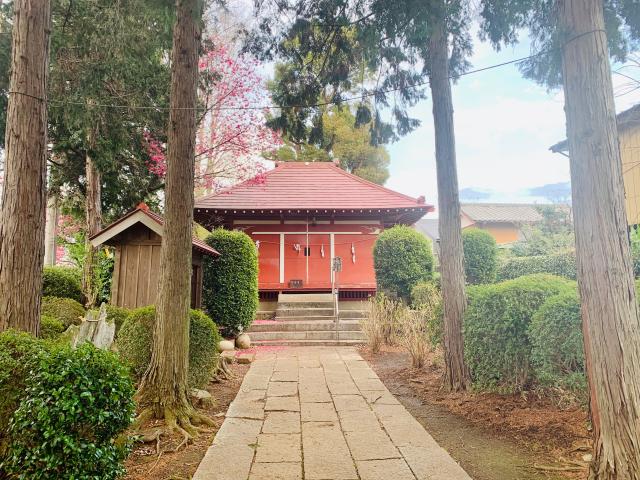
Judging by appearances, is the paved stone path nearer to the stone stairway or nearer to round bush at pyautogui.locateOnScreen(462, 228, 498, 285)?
the stone stairway

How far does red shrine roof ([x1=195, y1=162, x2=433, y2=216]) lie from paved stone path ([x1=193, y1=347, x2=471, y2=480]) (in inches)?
280

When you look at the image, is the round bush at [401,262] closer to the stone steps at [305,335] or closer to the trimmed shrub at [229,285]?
the stone steps at [305,335]

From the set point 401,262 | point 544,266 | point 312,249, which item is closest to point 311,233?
point 312,249

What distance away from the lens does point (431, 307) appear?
23.5 feet

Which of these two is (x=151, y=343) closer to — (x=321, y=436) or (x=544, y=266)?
(x=321, y=436)

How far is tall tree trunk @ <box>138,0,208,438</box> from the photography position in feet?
12.4

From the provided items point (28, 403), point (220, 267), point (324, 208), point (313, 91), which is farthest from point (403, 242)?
point (28, 403)

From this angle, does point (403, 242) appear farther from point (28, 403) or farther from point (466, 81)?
point (28, 403)

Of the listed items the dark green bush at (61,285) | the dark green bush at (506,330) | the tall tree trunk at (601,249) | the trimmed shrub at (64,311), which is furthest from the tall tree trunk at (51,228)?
the tall tree trunk at (601,249)

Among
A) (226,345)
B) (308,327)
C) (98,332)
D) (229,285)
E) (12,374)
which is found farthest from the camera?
(308,327)

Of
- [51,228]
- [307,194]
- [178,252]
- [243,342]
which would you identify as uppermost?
[307,194]

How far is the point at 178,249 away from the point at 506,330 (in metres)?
3.53

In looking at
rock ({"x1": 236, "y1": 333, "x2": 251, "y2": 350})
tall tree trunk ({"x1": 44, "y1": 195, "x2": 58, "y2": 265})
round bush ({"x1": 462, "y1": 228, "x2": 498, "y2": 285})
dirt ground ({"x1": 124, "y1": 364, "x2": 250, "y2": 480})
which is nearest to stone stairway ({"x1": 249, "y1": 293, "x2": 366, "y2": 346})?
rock ({"x1": 236, "y1": 333, "x2": 251, "y2": 350})

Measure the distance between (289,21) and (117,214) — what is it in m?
8.65
